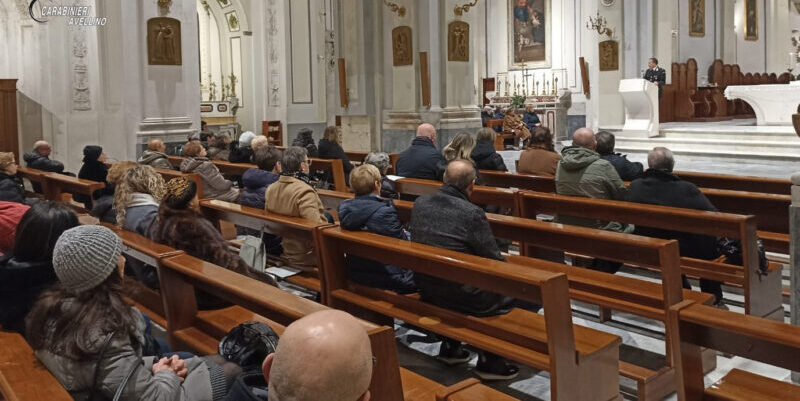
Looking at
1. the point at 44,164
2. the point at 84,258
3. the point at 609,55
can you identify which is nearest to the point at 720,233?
the point at 84,258

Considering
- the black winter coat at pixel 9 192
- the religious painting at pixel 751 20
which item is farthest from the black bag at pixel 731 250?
the religious painting at pixel 751 20

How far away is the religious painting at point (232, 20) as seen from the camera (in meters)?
19.1

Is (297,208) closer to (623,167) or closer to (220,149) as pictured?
(623,167)

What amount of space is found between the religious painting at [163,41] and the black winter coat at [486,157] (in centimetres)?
577

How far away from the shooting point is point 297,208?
5344 millimetres

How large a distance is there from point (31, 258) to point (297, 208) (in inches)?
98.0

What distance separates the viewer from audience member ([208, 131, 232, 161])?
10.1 metres

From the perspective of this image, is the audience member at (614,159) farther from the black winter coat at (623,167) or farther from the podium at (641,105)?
the podium at (641,105)

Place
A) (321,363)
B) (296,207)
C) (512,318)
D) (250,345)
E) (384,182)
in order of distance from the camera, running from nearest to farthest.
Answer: (321,363) → (250,345) → (512,318) → (296,207) → (384,182)

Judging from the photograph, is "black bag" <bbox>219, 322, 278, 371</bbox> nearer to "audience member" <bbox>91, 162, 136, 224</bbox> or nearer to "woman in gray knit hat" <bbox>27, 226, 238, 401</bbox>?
"woman in gray knit hat" <bbox>27, 226, 238, 401</bbox>

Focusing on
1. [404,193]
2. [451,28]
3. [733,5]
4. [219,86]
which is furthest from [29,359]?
[733,5]

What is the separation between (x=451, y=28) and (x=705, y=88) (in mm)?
9058

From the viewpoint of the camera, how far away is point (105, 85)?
488 inches

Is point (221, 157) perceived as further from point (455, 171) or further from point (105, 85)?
point (455, 171)
